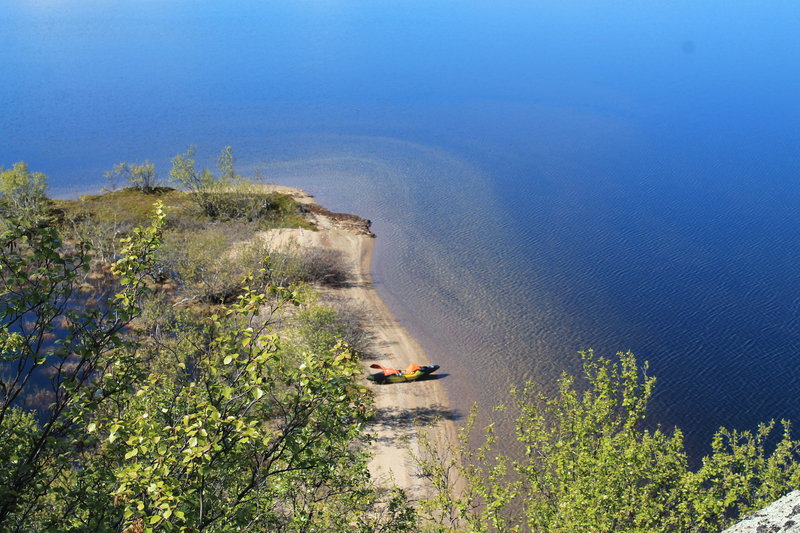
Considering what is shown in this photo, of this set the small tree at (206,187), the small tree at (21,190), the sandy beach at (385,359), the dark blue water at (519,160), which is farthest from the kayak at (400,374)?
the small tree at (21,190)

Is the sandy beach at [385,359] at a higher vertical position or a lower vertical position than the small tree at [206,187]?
lower

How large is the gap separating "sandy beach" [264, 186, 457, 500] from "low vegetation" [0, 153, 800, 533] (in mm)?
1491

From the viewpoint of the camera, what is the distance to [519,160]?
8106 centimetres

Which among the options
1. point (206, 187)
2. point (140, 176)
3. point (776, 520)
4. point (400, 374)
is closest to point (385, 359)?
point (400, 374)

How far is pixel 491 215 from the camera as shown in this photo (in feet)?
217

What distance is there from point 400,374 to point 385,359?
9.53 ft

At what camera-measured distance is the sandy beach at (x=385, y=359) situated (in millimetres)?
33094

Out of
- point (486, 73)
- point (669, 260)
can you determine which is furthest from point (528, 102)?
point (669, 260)

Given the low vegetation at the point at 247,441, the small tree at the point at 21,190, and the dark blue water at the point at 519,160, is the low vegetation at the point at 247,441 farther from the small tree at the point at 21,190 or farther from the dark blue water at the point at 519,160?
the small tree at the point at 21,190

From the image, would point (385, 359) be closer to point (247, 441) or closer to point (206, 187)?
point (206, 187)

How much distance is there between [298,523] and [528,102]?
101 metres

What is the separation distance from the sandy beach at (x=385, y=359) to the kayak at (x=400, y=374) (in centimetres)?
37

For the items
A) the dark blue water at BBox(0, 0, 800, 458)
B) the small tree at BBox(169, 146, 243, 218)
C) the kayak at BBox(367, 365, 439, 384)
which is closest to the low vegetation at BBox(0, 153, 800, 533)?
the kayak at BBox(367, 365, 439, 384)

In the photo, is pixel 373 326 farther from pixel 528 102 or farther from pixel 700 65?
pixel 700 65
